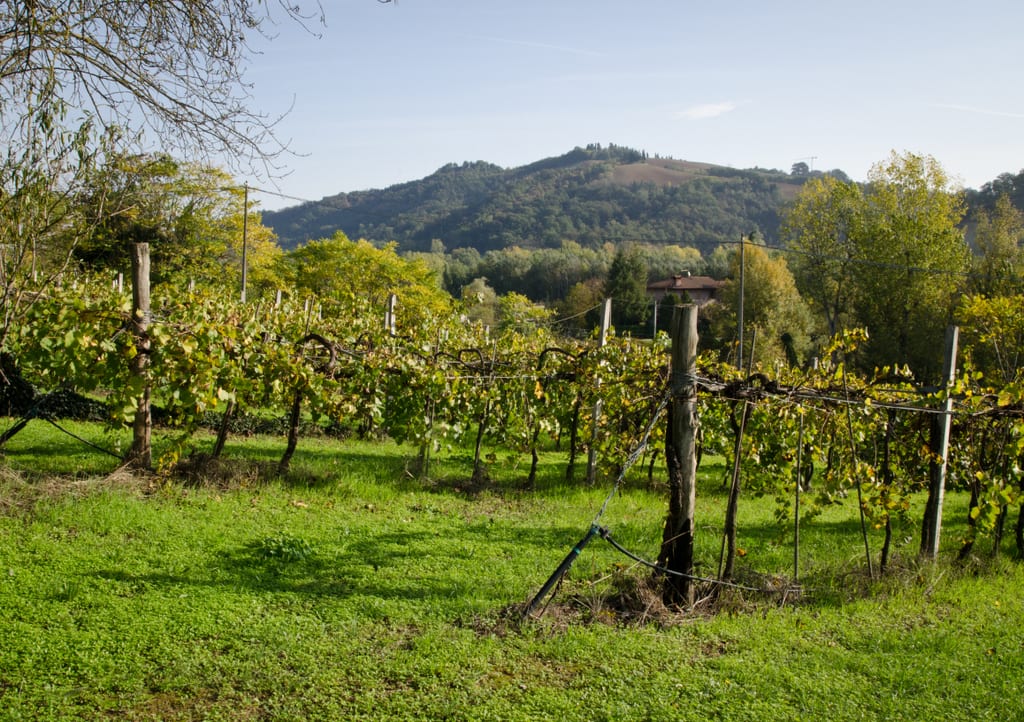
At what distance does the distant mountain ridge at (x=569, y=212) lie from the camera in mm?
89188

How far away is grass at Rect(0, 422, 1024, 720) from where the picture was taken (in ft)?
11.3

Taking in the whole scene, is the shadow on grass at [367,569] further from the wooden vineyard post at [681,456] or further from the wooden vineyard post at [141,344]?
the wooden vineyard post at [141,344]

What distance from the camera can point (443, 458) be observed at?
1013 cm

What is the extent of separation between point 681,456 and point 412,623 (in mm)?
2085

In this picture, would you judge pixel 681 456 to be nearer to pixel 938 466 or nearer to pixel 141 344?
pixel 938 466

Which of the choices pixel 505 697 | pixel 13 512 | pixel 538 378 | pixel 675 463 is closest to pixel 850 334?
pixel 675 463

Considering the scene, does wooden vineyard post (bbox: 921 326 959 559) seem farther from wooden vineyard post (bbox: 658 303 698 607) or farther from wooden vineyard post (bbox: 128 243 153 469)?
wooden vineyard post (bbox: 128 243 153 469)

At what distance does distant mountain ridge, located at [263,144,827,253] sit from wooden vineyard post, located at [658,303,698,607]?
7258 centimetres

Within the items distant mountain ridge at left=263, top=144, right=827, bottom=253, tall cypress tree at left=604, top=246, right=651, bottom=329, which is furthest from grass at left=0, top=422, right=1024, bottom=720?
distant mountain ridge at left=263, top=144, right=827, bottom=253

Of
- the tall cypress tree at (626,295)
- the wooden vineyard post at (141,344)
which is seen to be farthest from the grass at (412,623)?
the tall cypress tree at (626,295)

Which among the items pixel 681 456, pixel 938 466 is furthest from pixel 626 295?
pixel 681 456

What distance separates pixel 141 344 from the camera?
17.5ft

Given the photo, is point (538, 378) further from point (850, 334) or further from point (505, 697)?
point (505, 697)

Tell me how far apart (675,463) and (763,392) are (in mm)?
830
